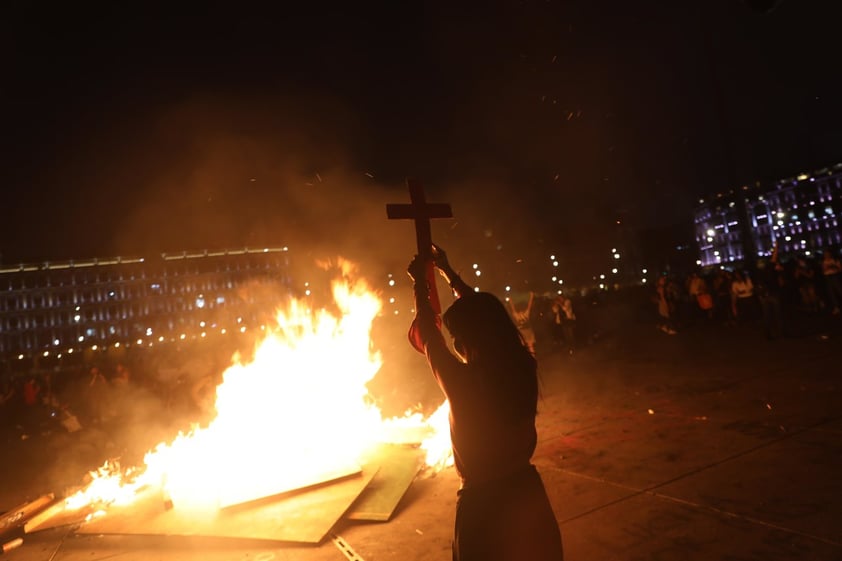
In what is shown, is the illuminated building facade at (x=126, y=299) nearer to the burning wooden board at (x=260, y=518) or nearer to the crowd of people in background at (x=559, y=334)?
the crowd of people in background at (x=559, y=334)

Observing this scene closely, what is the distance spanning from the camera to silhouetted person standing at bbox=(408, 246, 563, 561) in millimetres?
2111

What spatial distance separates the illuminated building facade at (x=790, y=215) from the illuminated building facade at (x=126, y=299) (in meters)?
82.7

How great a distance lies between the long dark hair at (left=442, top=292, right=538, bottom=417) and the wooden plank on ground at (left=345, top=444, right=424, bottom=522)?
3.42 m

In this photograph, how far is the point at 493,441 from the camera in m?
2.14

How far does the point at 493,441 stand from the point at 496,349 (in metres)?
0.37

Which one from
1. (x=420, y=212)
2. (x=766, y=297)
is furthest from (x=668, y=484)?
(x=766, y=297)

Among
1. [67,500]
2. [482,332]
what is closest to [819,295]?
[482,332]

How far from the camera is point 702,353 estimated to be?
11.4 meters

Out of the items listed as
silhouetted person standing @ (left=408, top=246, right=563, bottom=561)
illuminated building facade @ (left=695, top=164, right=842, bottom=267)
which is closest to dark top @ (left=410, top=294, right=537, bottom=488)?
silhouetted person standing @ (left=408, top=246, right=563, bottom=561)

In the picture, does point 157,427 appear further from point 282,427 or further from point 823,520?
point 823,520

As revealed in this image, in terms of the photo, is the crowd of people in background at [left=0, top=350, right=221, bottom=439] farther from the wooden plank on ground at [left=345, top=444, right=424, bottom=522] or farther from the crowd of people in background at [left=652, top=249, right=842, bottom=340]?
the crowd of people in background at [left=652, top=249, right=842, bottom=340]

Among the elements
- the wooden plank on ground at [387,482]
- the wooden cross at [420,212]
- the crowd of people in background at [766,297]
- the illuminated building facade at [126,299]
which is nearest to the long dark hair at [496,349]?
the wooden cross at [420,212]

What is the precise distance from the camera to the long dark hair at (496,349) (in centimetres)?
219

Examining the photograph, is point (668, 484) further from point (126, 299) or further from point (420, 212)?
point (126, 299)
